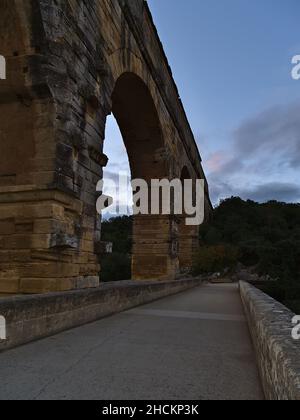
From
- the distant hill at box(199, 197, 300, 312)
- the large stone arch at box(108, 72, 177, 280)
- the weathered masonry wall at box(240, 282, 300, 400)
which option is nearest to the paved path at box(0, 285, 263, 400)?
the weathered masonry wall at box(240, 282, 300, 400)

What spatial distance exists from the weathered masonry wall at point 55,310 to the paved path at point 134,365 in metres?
0.13

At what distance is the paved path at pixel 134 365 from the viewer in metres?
2.60

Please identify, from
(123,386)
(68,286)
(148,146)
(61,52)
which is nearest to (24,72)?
(61,52)

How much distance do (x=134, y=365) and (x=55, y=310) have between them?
59.7 inches

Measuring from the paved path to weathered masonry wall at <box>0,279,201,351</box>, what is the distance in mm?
131

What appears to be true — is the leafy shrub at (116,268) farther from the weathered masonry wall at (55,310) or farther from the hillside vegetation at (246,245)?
the weathered masonry wall at (55,310)

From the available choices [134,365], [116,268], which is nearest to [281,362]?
[134,365]

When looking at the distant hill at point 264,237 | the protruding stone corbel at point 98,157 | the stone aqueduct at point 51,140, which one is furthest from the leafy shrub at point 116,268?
the stone aqueduct at point 51,140

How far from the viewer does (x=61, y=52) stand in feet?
21.8

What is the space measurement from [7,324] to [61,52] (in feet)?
15.8

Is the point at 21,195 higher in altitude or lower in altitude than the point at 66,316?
higher

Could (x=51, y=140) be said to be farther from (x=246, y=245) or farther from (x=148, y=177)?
(x=246, y=245)

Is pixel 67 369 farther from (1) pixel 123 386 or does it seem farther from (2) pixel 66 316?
(2) pixel 66 316

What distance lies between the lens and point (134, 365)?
129 inches
